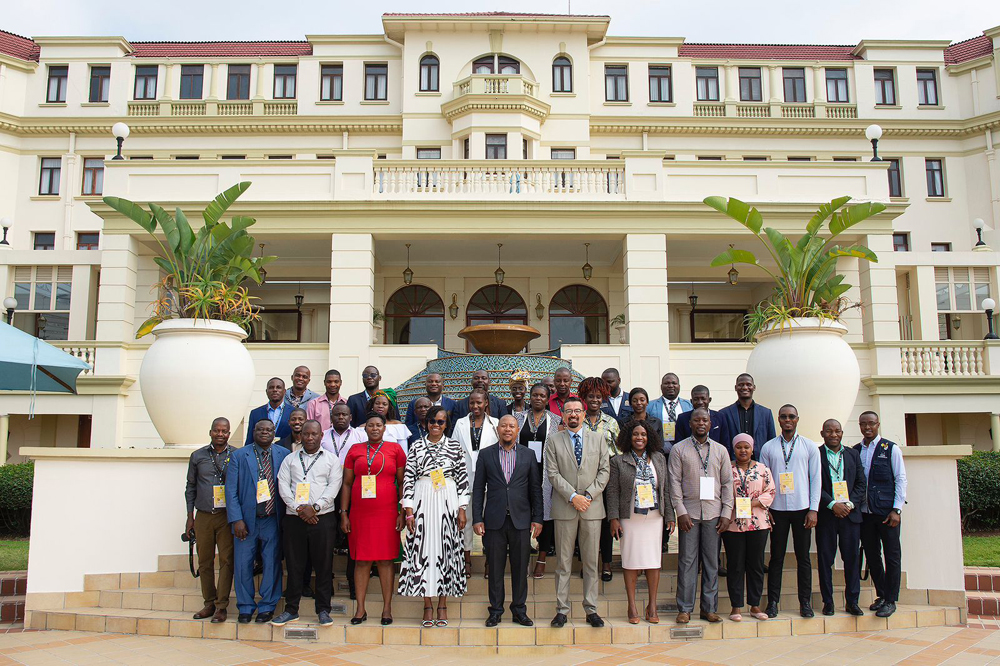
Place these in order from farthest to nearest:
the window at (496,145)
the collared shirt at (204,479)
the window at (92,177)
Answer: the window at (92,177) < the window at (496,145) < the collared shirt at (204,479)

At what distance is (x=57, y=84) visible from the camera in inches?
1049

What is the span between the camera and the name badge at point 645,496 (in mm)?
6742

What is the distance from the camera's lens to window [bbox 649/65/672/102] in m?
26.7

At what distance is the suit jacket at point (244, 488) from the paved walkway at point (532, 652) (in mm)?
1012

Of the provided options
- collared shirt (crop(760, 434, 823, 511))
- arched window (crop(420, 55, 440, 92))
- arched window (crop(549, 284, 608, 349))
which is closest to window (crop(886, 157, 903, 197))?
arched window (crop(549, 284, 608, 349))

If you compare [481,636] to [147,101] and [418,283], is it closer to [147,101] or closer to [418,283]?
[418,283]

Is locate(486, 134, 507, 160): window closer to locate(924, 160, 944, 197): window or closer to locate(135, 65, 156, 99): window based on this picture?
locate(135, 65, 156, 99): window

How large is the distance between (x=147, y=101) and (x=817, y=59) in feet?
74.2

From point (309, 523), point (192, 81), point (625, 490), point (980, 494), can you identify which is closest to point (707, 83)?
point (192, 81)

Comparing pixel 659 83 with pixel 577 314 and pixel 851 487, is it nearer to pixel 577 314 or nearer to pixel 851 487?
A: pixel 577 314

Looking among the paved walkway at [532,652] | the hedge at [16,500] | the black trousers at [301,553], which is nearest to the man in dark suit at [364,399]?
the black trousers at [301,553]

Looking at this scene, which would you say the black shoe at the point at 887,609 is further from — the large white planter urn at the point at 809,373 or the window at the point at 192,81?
the window at the point at 192,81

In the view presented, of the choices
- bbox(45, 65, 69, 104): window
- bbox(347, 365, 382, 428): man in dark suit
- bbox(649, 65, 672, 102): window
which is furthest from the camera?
bbox(649, 65, 672, 102): window

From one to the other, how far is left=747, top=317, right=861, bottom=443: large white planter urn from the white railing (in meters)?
8.60
